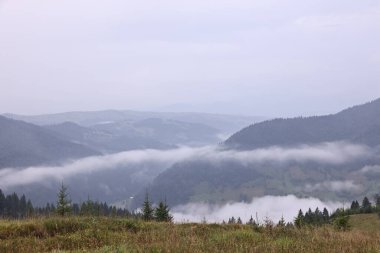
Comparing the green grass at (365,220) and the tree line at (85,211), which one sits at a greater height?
the tree line at (85,211)

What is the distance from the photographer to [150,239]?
11562 mm

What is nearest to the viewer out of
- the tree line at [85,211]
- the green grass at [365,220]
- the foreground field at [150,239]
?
the foreground field at [150,239]

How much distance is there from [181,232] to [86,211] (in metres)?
6.17

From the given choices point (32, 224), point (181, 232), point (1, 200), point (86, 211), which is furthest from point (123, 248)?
point (1, 200)

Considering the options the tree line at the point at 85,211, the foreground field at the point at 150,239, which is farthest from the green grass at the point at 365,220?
the foreground field at the point at 150,239

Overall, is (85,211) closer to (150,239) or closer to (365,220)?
(150,239)

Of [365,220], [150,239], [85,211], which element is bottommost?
[365,220]

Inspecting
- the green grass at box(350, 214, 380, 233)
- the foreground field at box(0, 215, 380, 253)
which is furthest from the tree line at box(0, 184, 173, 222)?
the green grass at box(350, 214, 380, 233)

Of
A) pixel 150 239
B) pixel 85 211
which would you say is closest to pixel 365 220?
pixel 85 211

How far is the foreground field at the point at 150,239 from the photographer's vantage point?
992 centimetres

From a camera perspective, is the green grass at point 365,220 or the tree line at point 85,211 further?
the green grass at point 365,220

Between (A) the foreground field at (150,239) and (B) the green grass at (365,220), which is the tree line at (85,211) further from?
(B) the green grass at (365,220)

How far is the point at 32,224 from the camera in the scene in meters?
13.1

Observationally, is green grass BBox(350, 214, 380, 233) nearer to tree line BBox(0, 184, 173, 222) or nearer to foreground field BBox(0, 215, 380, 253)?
tree line BBox(0, 184, 173, 222)
